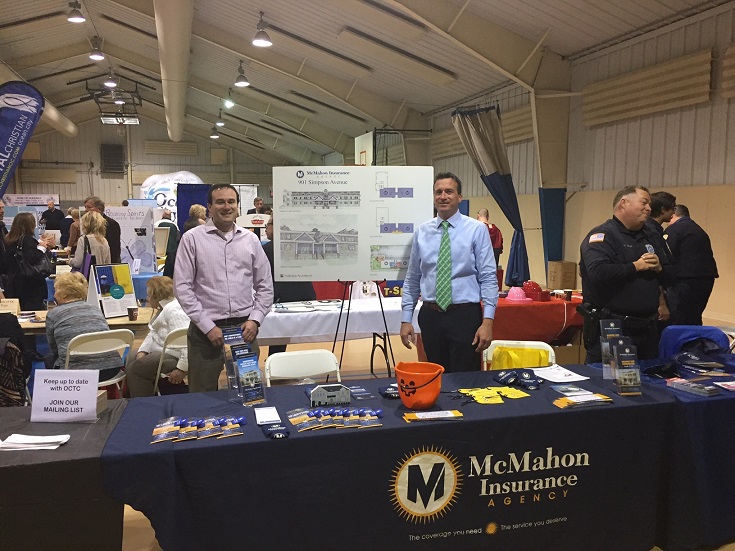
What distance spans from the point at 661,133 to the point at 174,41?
21.3 feet

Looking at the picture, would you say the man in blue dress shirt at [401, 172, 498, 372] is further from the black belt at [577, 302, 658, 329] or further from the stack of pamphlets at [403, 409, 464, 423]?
the stack of pamphlets at [403, 409, 464, 423]

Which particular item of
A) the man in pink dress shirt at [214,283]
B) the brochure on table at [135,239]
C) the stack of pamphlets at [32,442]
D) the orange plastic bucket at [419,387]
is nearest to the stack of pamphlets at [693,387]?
the orange plastic bucket at [419,387]

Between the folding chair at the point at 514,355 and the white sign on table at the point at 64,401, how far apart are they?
1.76 metres

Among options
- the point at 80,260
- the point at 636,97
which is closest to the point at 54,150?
the point at 80,260

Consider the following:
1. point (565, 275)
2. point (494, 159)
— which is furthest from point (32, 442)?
point (565, 275)

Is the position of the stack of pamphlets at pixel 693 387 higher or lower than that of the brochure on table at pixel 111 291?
lower

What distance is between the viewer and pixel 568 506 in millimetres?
1993

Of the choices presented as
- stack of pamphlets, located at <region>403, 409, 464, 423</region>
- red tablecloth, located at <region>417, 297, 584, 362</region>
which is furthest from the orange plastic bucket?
red tablecloth, located at <region>417, 297, 584, 362</region>

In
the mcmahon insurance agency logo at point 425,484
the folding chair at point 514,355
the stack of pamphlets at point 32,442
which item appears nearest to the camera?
the stack of pamphlets at point 32,442

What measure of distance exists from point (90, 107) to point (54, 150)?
84.2 inches

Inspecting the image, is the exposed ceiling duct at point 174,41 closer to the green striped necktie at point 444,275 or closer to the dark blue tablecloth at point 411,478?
the green striped necktie at point 444,275

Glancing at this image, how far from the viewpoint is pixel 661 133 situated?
6777 mm

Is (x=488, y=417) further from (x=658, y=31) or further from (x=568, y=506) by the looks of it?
(x=658, y=31)

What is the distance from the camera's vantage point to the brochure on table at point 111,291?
175 inches
